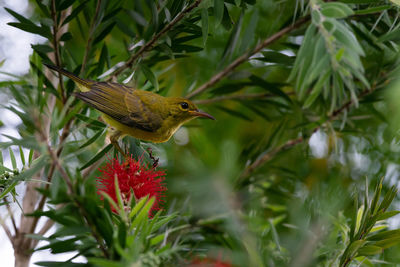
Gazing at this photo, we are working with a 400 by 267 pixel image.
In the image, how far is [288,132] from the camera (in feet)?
8.20

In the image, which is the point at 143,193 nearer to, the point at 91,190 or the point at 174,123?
the point at 91,190

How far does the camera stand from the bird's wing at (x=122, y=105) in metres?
2.43

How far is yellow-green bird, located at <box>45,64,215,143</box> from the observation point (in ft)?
8.45

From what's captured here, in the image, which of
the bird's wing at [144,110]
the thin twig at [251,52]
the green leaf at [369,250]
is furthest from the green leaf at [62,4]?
the green leaf at [369,250]

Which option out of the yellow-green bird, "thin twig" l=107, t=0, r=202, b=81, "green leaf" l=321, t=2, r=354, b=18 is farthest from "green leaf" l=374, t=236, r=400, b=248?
the yellow-green bird

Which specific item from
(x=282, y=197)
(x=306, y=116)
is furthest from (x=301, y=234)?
(x=306, y=116)

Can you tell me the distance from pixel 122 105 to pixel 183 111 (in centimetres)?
38

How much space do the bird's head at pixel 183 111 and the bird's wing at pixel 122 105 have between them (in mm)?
123

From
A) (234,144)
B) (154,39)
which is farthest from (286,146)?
(234,144)

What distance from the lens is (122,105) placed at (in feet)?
9.24

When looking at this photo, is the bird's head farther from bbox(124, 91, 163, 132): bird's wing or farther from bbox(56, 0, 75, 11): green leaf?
bbox(56, 0, 75, 11): green leaf

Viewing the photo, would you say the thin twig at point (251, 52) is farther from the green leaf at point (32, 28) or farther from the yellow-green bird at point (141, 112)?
the green leaf at point (32, 28)

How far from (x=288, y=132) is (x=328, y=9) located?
1.22 meters

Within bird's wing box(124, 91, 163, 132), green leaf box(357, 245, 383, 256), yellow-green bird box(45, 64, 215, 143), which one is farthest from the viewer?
bird's wing box(124, 91, 163, 132)
